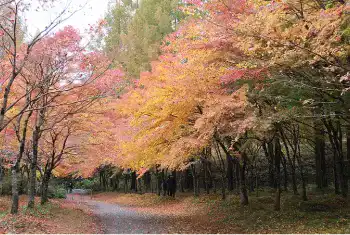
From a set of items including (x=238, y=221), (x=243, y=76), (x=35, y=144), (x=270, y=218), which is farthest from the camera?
(x=35, y=144)

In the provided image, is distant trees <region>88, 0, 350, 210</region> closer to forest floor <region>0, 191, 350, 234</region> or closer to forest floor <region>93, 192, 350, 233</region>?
forest floor <region>93, 192, 350, 233</region>

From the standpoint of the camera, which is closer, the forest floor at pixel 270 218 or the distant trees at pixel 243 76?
the distant trees at pixel 243 76

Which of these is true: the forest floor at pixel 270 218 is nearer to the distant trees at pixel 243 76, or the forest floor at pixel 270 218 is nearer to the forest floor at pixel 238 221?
the forest floor at pixel 238 221

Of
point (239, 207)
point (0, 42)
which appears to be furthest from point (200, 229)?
point (0, 42)

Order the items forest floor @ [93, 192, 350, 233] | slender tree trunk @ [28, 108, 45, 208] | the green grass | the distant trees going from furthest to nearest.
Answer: slender tree trunk @ [28, 108, 45, 208] < forest floor @ [93, 192, 350, 233] < the green grass < the distant trees

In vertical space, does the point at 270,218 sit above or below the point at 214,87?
below

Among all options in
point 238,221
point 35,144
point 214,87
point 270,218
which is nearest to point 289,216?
point 270,218

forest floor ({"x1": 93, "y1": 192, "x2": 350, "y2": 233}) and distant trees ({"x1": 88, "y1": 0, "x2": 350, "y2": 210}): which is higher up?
distant trees ({"x1": 88, "y1": 0, "x2": 350, "y2": 210})

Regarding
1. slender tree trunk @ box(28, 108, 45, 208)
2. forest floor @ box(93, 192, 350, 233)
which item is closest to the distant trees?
forest floor @ box(93, 192, 350, 233)

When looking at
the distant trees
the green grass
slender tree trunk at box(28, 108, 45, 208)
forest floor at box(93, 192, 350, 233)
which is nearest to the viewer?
the distant trees

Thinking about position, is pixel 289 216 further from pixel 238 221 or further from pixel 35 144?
pixel 35 144

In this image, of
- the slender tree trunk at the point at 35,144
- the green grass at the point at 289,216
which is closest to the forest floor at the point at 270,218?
the green grass at the point at 289,216

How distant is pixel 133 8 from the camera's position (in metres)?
33.1

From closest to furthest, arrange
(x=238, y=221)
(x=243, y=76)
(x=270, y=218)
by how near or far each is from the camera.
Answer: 1. (x=243, y=76)
2. (x=270, y=218)
3. (x=238, y=221)
